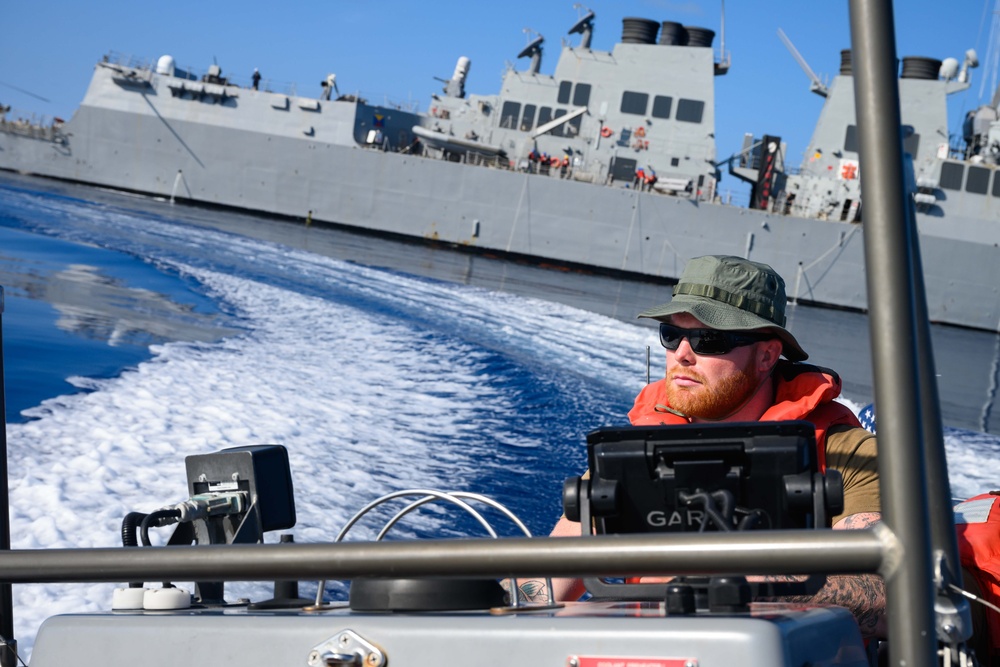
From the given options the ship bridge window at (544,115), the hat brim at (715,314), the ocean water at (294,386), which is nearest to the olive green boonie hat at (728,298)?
the hat brim at (715,314)

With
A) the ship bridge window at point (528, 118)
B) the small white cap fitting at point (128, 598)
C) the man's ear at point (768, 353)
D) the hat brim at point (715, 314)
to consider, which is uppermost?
the ship bridge window at point (528, 118)

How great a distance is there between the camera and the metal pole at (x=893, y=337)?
3.02 ft

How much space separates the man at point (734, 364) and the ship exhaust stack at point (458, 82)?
2963cm

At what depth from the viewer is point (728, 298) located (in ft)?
7.22

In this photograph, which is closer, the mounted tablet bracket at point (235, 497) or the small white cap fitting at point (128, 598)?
the small white cap fitting at point (128, 598)

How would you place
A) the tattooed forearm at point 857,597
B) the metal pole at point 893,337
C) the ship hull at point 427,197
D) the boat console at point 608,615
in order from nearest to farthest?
the metal pole at point 893,337 < the boat console at point 608,615 < the tattooed forearm at point 857,597 < the ship hull at point 427,197

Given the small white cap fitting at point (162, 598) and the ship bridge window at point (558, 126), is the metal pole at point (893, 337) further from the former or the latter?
the ship bridge window at point (558, 126)

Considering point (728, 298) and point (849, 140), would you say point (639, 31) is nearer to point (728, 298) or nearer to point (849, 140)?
point (849, 140)

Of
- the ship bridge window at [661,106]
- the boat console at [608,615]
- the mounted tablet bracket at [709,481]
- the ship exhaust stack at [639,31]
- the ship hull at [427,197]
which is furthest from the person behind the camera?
the ship exhaust stack at [639,31]

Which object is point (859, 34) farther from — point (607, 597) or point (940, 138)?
point (940, 138)

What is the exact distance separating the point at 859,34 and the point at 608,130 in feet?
89.4

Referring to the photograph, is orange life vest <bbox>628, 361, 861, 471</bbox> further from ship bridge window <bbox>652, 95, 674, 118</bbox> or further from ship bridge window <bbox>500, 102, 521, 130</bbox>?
ship bridge window <bbox>500, 102, 521, 130</bbox>

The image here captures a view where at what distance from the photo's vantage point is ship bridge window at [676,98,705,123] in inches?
1070

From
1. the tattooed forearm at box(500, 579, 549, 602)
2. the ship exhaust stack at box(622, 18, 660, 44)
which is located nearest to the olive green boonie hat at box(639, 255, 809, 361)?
the tattooed forearm at box(500, 579, 549, 602)
